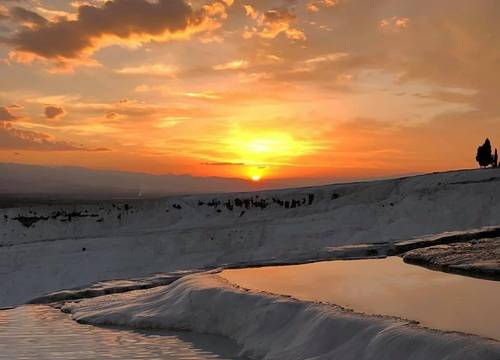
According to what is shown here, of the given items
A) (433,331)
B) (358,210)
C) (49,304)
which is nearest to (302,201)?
(358,210)

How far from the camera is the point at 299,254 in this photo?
17594 mm

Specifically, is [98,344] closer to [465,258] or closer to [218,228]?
[465,258]

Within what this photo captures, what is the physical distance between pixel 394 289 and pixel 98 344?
5467 mm

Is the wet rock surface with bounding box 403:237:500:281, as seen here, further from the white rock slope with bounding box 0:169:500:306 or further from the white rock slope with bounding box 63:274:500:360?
the white rock slope with bounding box 0:169:500:306

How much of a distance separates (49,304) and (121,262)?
1510 centimetres

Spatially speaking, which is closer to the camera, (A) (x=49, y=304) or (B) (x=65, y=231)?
(A) (x=49, y=304)

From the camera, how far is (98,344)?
9352 mm

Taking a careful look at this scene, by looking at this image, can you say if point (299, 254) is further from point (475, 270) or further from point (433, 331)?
point (433, 331)

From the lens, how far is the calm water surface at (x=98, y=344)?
28.1 ft

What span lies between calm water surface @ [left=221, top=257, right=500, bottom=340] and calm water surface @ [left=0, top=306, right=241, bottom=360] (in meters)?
2.15

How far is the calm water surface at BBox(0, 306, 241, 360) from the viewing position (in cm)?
857

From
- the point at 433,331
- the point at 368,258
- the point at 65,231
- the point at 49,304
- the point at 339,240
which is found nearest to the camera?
the point at 433,331


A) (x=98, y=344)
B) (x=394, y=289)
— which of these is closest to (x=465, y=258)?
(x=394, y=289)

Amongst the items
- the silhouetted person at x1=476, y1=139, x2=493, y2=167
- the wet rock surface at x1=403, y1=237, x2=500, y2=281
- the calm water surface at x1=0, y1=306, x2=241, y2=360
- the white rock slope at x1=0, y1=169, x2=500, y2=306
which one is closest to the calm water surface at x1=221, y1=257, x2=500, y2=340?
the wet rock surface at x1=403, y1=237, x2=500, y2=281
